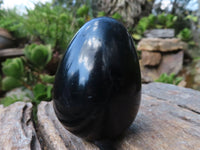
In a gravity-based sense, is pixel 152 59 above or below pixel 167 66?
above

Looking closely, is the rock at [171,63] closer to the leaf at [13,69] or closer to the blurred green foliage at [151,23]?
the blurred green foliage at [151,23]

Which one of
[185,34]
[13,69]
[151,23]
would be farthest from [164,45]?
[13,69]

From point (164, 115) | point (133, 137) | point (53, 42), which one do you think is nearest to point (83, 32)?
point (133, 137)

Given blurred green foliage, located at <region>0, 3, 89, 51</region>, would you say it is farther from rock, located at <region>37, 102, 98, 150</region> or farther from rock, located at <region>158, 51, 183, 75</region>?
rock, located at <region>37, 102, 98, 150</region>

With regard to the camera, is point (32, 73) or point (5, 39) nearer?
point (32, 73)

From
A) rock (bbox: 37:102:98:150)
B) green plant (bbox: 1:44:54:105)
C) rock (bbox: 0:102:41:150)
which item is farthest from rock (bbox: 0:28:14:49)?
rock (bbox: 37:102:98:150)

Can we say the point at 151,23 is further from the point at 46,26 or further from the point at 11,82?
the point at 11,82

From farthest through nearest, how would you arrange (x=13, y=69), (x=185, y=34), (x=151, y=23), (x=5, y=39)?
(x=151, y=23) → (x=185, y=34) → (x=5, y=39) → (x=13, y=69)

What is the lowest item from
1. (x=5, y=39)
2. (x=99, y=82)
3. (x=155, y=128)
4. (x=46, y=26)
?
(x=155, y=128)

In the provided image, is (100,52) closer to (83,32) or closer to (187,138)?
(83,32)
